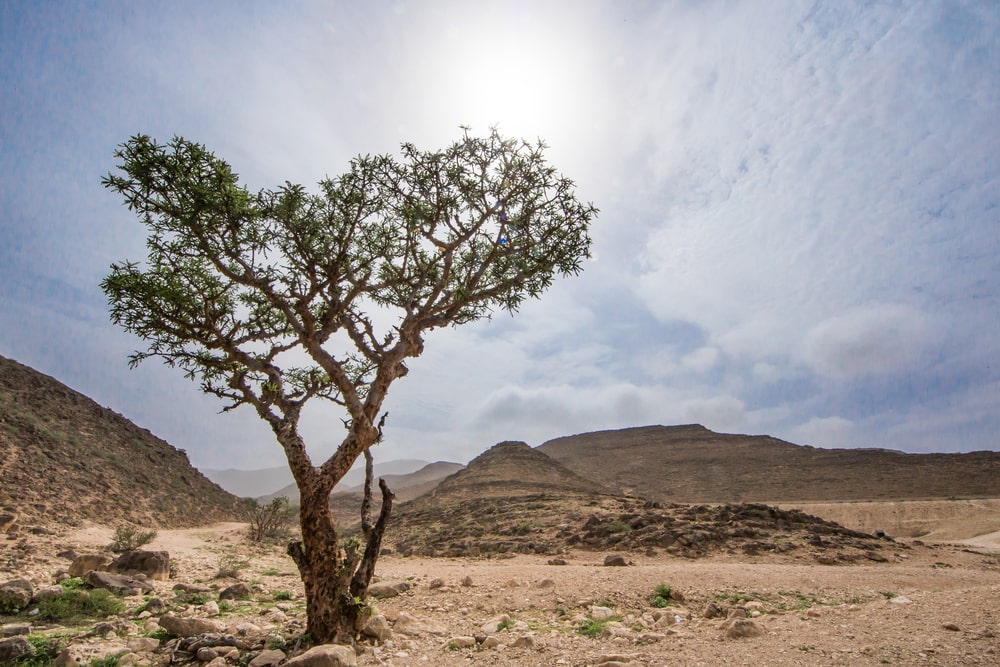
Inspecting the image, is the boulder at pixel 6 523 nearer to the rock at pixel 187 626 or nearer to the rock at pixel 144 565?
the rock at pixel 144 565

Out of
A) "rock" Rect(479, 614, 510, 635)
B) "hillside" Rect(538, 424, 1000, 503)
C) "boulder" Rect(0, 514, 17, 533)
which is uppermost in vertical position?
"hillside" Rect(538, 424, 1000, 503)

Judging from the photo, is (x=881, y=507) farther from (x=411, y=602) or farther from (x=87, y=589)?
(x=87, y=589)

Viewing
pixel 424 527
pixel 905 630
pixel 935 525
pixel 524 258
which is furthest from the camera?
pixel 935 525

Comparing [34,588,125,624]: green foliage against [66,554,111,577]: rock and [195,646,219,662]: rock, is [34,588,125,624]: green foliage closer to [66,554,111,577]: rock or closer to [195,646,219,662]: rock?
[195,646,219,662]: rock

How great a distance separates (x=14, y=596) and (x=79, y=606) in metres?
1.23

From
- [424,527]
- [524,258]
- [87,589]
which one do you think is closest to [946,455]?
[424,527]

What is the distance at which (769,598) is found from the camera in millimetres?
11047

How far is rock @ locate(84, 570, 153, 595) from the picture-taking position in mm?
10852

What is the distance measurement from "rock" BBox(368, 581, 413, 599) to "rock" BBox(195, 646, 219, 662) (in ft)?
18.0

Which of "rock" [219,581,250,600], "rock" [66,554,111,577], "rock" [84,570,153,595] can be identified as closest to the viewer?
"rock" [84,570,153,595]

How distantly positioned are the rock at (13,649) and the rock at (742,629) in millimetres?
9261

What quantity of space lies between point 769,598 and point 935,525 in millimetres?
37947

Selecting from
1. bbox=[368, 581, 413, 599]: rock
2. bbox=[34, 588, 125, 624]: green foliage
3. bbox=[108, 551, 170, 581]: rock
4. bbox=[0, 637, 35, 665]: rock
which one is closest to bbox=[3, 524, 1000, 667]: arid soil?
bbox=[368, 581, 413, 599]: rock

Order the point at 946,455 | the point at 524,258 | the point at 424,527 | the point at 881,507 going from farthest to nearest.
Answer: the point at 946,455, the point at 881,507, the point at 424,527, the point at 524,258
